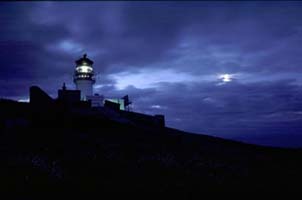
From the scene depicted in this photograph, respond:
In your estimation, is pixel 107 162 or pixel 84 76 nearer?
pixel 107 162

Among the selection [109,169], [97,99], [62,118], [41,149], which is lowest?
[109,169]

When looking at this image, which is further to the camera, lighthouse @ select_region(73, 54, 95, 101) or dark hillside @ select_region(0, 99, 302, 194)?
lighthouse @ select_region(73, 54, 95, 101)

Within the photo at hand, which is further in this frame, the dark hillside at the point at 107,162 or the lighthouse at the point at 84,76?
the lighthouse at the point at 84,76

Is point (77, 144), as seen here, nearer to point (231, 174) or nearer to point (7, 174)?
point (7, 174)

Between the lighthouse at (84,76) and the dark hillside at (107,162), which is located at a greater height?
the lighthouse at (84,76)

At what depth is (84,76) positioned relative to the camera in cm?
5522

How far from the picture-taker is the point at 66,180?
12.5 meters

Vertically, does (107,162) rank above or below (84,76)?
below

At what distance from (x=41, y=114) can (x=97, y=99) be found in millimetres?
23811

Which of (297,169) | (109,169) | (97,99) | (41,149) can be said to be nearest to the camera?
(109,169)

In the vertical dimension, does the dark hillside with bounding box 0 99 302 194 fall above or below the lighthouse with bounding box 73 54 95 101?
below

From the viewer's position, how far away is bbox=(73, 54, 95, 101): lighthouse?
55.2 metres

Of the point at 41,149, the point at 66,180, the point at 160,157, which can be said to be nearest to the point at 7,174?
the point at 66,180

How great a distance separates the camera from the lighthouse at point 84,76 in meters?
55.2
